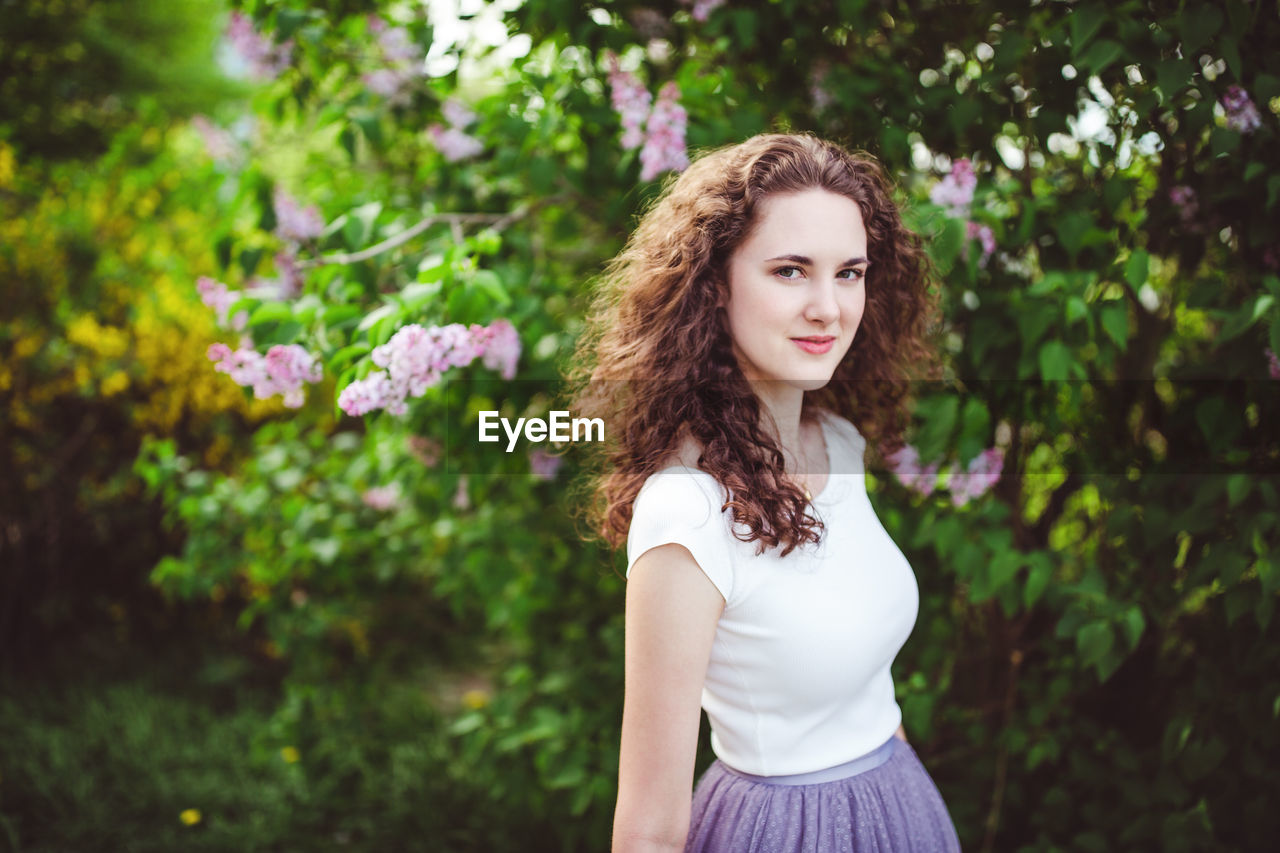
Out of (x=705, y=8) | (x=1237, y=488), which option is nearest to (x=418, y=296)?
(x=705, y=8)

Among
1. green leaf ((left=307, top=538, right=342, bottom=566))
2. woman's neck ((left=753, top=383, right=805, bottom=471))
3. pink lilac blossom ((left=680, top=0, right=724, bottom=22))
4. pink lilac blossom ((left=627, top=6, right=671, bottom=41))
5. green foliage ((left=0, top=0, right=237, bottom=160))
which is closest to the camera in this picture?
woman's neck ((left=753, top=383, right=805, bottom=471))

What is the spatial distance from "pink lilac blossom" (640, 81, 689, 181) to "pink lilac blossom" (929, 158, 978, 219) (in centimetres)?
51

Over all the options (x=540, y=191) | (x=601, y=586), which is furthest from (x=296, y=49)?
(x=601, y=586)

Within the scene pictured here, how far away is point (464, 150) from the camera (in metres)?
2.12

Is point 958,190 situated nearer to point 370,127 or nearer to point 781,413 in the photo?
point 781,413

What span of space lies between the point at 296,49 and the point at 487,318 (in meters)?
1.12

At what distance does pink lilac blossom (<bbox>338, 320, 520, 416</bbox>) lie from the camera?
1.38 metres

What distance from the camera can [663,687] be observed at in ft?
3.25

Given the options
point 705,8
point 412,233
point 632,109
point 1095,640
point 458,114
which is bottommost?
point 1095,640

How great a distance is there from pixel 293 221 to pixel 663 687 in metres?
1.56

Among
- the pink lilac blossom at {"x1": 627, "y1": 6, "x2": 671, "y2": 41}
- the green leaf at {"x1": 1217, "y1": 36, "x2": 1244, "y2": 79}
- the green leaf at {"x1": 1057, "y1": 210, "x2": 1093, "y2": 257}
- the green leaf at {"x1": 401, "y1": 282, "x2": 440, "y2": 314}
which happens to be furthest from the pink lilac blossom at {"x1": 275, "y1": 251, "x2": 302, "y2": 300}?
the green leaf at {"x1": 1217, "y1": 36, "x2": 1244, "y2": 79}

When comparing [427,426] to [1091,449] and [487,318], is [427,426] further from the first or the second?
[1091,449]

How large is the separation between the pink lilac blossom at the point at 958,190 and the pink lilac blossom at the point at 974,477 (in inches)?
19.7

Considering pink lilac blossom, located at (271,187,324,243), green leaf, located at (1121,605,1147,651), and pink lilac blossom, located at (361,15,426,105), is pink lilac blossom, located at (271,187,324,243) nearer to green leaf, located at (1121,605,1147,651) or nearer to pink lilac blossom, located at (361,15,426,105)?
pink lilac blossom, located at (361,15,426,105)
